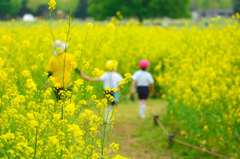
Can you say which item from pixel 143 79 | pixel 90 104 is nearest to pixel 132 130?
pixel 143 79

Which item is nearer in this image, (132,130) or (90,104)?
(90,104)

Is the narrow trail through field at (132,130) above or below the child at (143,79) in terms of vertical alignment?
below

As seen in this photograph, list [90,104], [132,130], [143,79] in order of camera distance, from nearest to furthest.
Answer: [90,104] < [132,130] < [143,79]

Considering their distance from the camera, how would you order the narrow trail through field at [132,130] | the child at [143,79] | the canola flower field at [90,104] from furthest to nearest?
the child at [143,79], the narrow trail through field at [132,130], the canola flower field at [90,104]

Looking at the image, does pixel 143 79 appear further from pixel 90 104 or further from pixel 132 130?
pixel 90 104

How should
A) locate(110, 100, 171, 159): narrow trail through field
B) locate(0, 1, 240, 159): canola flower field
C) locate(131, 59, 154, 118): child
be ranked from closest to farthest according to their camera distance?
locate(0, 1, 240, 159): canola flower field < locate(110, 100, 171, 159): narrow trail through field < locate(131, 59, 154, 118): child

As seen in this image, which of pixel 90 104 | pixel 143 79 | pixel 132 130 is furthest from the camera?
pixel 143 79

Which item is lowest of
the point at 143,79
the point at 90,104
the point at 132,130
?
the point at 132,130

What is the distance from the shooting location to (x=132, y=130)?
6.28 metres

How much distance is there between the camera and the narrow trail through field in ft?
16.7

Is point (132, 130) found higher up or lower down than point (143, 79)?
lower down

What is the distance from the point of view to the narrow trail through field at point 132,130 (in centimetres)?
508

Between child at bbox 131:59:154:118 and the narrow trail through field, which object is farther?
child at bbox 131:59:154:118

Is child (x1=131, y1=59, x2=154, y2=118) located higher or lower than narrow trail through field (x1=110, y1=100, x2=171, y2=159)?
higher
